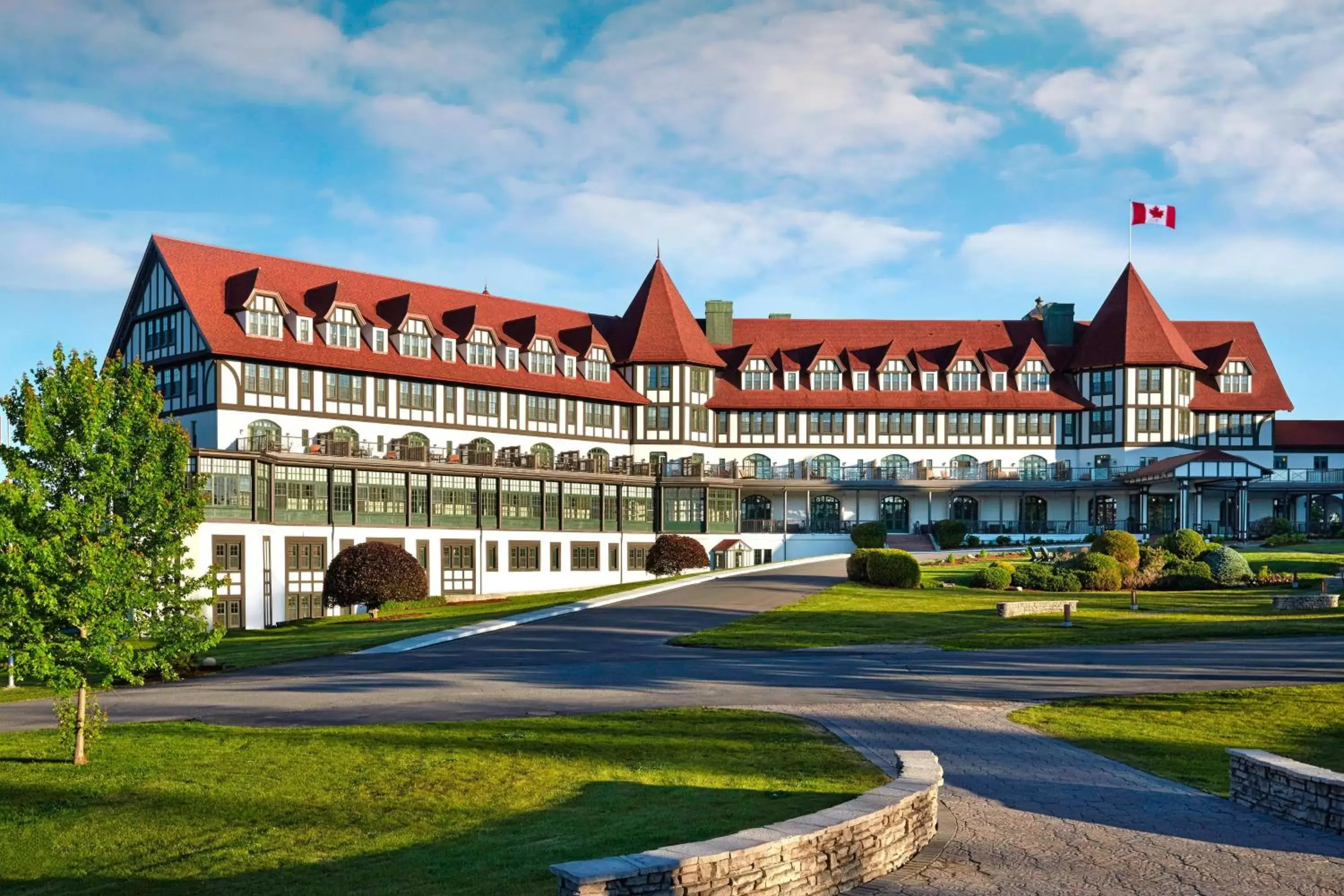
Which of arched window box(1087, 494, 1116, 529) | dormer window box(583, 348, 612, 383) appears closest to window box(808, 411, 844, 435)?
dormer window box(583, 348, 612, 383)

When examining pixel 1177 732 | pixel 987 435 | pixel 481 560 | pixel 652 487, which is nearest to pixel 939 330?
pixel 987 435

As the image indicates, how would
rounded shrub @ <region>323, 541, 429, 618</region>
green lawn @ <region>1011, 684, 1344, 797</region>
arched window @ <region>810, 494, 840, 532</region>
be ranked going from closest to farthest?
green lawn @ <region>1011, 684, 1344, 797</region> → rounded shrub @ <region>323, 541, 429, 618</region> → arched window @ <region>810, 494, 840, 532</region>

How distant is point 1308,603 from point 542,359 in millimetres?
42267

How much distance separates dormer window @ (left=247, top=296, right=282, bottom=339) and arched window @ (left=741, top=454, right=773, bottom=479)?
96.1 feet

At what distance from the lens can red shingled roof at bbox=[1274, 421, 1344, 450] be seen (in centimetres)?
7731

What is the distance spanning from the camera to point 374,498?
57.2 metres

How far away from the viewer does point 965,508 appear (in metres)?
74.7

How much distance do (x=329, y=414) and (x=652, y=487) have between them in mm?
20291

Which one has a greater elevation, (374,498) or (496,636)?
(374,498)

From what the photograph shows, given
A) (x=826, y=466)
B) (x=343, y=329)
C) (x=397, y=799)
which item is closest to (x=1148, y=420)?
(x=826, y=466)

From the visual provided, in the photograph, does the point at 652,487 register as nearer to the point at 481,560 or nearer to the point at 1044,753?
the point at 481,560

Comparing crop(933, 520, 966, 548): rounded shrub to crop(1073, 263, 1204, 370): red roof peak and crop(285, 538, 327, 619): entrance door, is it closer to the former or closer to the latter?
crop(1073, 263, 1204, 370): red roof peak

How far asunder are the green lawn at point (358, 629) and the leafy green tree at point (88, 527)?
35.9ft

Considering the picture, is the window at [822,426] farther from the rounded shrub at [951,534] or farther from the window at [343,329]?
the window at [343,329]
